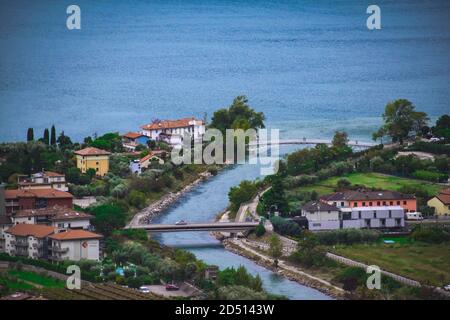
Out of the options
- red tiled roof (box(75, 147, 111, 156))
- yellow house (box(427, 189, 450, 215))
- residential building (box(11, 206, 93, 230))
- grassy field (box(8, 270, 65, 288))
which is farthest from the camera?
red tiled roof (box(75, 147, 111, 156))

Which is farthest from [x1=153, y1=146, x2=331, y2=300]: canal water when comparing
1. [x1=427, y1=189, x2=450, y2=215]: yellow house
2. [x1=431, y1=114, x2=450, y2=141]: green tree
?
[x1=431, y1=114, x2=450, y2=141]: green tree

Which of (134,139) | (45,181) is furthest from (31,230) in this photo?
(134,139)

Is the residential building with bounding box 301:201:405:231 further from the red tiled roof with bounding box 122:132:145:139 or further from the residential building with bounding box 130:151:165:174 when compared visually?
the red tiled roof with bounding box 122:132:145:139

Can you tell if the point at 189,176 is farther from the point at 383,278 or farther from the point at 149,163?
the point at 383,278

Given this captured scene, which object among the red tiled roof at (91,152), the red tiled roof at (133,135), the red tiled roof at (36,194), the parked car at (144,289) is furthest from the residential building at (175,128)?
the parked car at (144,289)
